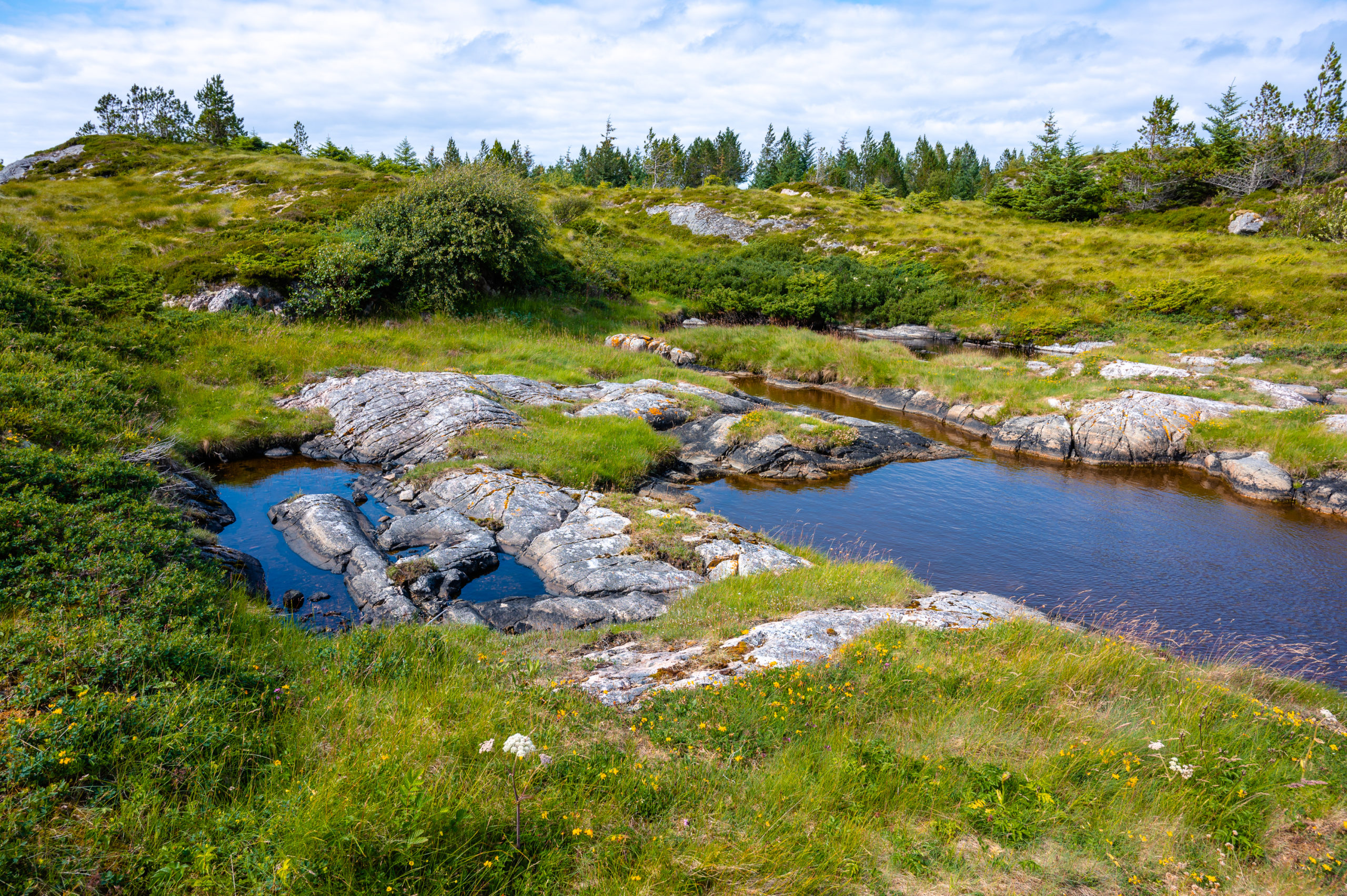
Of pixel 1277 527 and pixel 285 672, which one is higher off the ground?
pixel 285 672

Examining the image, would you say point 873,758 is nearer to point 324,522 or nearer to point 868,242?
point 324,522

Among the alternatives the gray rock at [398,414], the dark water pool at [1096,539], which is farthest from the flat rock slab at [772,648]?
the gray rock at [398,414]

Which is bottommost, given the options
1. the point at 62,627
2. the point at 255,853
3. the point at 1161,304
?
the point at 255,853

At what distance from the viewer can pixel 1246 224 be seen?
5791 centimetres

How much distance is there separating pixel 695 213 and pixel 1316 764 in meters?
74.1

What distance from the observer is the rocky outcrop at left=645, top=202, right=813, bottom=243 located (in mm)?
70438

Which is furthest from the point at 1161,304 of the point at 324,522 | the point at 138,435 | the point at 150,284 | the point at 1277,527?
the point at 150,284

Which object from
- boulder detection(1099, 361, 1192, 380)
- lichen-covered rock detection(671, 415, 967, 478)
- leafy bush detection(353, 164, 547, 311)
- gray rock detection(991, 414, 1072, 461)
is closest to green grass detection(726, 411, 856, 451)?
lichen-covered rock detection(671, 415, 967, 478)

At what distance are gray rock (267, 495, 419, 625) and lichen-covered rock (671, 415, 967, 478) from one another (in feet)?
30.6

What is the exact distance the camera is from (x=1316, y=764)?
17.9ft

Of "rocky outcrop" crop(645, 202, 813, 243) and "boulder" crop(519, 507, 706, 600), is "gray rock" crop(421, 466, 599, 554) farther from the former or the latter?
"rocky outcrop" crop(645, 202, 813, 243)

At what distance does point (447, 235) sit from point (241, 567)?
22.3 m

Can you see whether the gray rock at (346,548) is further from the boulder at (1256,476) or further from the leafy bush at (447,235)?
the boulder at (1256,476)

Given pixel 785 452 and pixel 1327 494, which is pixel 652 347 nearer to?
pixel 785 452
